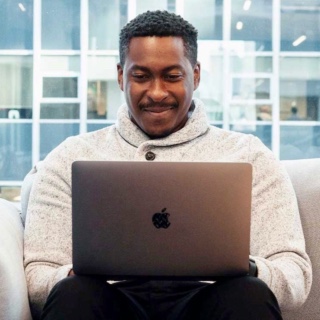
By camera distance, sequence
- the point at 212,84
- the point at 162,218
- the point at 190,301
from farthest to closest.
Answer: the point at 212,84 < the point at 190,301 < the point at 162,218

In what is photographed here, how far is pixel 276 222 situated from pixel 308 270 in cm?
11

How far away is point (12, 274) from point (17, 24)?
4.57 ft

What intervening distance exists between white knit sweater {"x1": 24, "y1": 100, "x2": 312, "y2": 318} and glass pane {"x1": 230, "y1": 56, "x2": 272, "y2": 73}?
886 millimetres

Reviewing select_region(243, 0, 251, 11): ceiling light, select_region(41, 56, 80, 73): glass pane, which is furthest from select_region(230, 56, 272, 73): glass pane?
select_region(41, 56, 80, 73): glass pane

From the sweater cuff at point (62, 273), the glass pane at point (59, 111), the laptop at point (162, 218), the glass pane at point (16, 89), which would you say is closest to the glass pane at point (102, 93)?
the glass pane at point (59, 111)

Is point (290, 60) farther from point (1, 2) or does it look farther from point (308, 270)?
point (308, 270)

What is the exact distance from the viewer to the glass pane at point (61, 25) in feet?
7.48

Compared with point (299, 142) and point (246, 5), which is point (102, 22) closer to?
point (246, 5)

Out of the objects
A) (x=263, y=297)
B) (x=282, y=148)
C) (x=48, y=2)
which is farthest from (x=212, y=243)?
(x=48, y=2)

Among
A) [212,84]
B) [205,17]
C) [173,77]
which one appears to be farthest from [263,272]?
[205,17]

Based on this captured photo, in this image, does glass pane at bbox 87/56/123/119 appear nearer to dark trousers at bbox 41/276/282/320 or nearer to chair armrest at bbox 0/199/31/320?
chair armrest at bbox 0/199/31/320

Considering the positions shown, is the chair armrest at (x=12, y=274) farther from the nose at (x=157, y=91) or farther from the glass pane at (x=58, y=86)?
the glass pane at (x=58, y=86)

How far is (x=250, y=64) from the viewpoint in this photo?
2.32 metres

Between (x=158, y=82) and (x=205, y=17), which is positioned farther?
(x=205, y=17)
